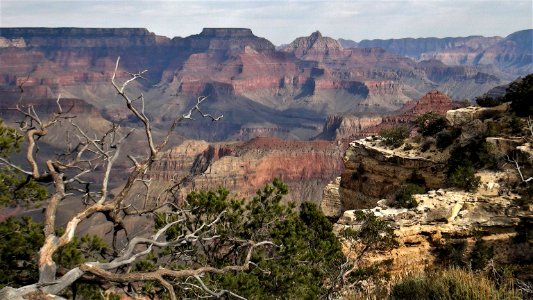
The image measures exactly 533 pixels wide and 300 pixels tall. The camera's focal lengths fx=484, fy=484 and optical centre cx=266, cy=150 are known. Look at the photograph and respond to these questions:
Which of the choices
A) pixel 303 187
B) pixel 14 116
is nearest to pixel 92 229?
pixel 303 187

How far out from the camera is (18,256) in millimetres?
12070

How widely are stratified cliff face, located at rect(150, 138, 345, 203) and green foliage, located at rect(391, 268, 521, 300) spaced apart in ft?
298

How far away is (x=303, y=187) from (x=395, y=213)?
8925 centimetres

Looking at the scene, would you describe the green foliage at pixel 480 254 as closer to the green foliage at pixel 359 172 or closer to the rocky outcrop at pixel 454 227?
the rocky outcrop at pixel 454 227

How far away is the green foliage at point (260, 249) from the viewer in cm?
1243

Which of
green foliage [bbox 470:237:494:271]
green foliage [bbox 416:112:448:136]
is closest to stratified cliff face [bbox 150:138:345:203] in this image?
green foliage [bbox 416:112:448:136]

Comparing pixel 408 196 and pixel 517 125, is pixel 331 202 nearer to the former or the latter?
pixel 408 196

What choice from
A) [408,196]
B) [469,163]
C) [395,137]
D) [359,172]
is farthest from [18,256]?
[395,137]

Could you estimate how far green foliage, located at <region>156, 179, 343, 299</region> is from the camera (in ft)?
40.8

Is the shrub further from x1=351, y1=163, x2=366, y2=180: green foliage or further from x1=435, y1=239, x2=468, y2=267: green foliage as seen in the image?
x1=435, y1=239, x2=468, y2=267: green foliage

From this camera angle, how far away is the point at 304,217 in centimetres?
1792

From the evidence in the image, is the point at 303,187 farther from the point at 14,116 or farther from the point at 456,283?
the point at 14,116

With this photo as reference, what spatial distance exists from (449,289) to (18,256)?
1012cm

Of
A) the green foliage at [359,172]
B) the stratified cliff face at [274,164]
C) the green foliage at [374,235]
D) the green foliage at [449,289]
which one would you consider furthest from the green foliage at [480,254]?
the stratified cliff face at [274,164]
